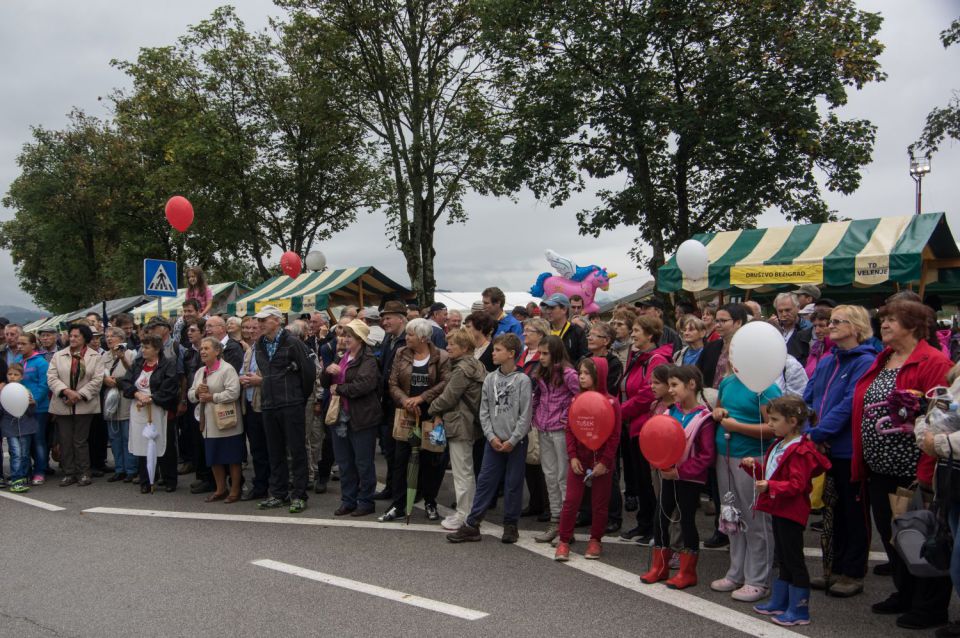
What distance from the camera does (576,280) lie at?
12.1 meters

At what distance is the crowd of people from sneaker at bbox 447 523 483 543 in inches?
0.8

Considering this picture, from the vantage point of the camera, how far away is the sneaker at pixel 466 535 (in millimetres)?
6414

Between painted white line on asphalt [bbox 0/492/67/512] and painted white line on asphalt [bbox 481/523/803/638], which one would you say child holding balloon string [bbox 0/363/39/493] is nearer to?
painted white line on asphalt [bbox 0/492/67/512]

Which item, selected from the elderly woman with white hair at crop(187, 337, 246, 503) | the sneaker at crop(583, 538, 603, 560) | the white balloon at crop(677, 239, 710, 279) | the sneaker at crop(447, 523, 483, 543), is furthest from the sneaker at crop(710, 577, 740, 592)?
the white balloon at crop(677, 239, 710, 279)

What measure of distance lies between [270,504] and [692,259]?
816cm

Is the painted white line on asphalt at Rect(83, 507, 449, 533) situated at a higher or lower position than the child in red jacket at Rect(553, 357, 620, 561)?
lower

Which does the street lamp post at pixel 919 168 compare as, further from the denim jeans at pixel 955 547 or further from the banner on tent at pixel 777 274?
the denim jeans at pixel 955 547

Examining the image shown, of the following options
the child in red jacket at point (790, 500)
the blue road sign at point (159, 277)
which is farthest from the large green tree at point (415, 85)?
the child in red jacket at point (790, 500)

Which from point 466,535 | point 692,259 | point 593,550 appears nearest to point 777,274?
point 692,259

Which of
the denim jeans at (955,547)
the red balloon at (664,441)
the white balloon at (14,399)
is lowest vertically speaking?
the denim jeans at (955,547)

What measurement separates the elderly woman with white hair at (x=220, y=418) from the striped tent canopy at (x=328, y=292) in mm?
10153

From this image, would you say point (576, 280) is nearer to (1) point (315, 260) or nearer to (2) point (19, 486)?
(2) point (19, 486)

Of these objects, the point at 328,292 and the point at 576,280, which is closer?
the point at 576,280

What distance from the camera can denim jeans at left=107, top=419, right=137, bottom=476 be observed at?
31.8 feet
